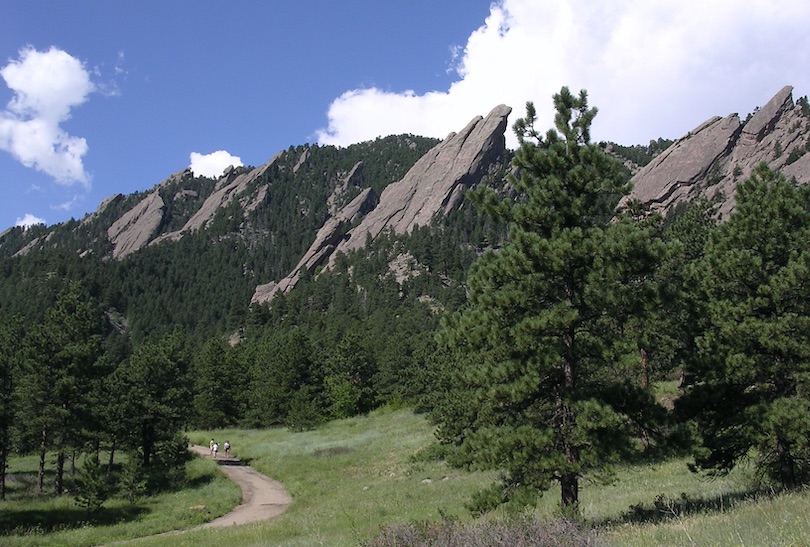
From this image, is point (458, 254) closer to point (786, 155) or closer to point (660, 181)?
point (660, 181)

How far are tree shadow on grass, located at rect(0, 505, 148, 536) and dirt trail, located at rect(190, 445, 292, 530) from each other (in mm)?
4979

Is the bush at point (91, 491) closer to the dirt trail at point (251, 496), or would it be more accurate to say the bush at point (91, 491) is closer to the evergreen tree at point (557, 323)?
the dirt trail at point (251, 496)

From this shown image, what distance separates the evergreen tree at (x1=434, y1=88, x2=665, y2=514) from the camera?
35.7ft

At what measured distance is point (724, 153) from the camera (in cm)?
11794

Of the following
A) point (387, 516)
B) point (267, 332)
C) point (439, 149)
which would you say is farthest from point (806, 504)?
point (439, 149)

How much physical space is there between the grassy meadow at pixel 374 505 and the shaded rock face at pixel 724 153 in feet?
304

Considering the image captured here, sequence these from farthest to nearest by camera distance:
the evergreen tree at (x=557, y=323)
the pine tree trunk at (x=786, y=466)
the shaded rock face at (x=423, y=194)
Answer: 1. the shaded rock face at (x=423, y=194)
2. the pine tree trunk at (x=786, y=466)
3. the evergreen tree at (x=557, y=323)

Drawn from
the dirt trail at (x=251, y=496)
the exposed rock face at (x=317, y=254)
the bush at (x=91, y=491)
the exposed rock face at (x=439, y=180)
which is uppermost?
the exposed rock face at (x=439, y=180)

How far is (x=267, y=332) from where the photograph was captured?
106m

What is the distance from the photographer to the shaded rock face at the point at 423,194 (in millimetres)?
153625

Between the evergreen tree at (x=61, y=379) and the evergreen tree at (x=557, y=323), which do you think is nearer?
the evergreen tree at (x=557, y=323)

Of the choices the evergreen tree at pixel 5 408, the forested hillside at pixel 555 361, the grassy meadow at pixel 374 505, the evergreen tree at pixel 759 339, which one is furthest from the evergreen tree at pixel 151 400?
the evergreen tree at pixel 759 339

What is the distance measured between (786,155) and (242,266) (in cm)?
14227

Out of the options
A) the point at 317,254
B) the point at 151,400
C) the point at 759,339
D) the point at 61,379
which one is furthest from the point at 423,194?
the point at 759,339
